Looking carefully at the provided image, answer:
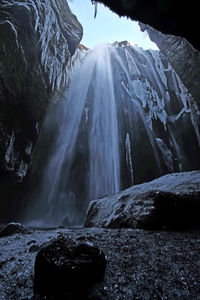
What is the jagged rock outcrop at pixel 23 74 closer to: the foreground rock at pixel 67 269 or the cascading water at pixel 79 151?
the cascading water at pixel 79 151

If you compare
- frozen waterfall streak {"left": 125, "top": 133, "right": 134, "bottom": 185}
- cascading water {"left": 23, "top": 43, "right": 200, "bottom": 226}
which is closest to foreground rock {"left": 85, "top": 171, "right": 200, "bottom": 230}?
cascading water {"left": 23, "top": 43, "right": 200, "bottom": 226}

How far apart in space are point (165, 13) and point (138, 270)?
4.35 meters

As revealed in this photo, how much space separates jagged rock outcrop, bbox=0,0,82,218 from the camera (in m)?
9.42

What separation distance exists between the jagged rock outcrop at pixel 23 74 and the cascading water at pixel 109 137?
3861 millimetres

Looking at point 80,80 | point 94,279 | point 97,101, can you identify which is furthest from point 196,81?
point 80,80

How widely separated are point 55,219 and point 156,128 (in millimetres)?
14564

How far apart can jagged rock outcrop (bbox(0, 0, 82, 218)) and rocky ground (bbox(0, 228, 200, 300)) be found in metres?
8.76

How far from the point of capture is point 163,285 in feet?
5.53

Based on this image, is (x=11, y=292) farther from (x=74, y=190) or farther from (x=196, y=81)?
(x=74, y=190)

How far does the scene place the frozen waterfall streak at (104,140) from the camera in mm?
16547

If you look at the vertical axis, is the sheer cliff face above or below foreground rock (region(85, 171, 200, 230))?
above

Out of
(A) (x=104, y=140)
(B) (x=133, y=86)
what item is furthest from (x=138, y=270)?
(B) (x=133, y=86)

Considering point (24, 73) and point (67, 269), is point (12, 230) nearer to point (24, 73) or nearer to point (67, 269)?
point (67, 269)

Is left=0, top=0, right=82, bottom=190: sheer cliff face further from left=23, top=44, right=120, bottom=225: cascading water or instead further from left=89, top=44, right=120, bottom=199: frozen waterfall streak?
left=89, top=44, right=120, bottom=199: frozen waterfall streak
